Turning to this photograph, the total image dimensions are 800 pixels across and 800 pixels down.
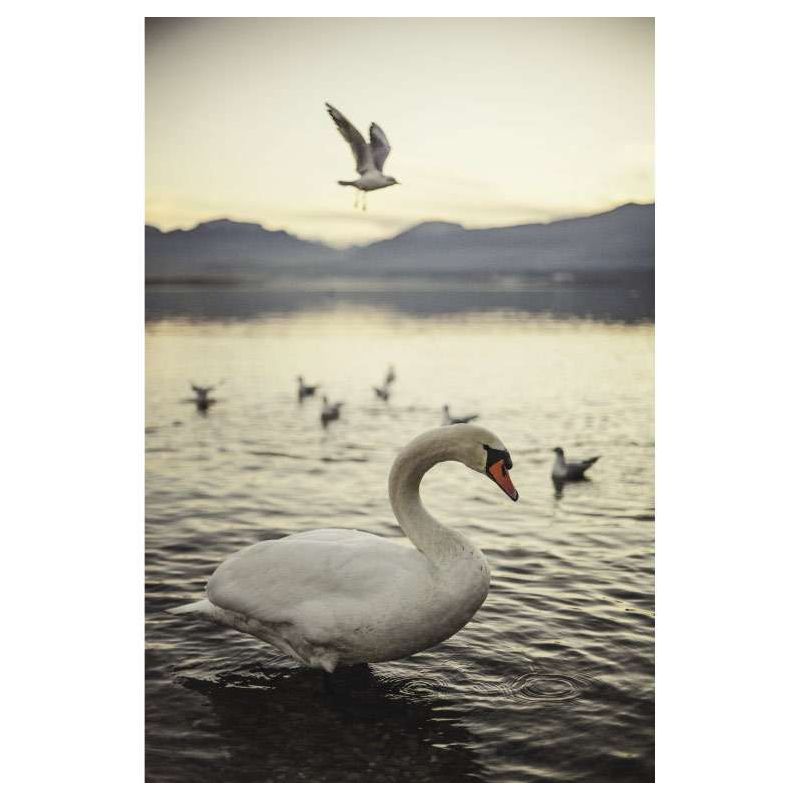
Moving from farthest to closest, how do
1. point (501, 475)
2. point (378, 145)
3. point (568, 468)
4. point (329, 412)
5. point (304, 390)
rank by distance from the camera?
point (329, 412) → point (304, 390) → point (568, 468) → point (378, 145) → point (501, 475)

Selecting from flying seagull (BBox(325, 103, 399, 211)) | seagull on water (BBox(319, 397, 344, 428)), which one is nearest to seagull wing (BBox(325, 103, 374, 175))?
flying seagull (BBox(325, 103, 399, 211))

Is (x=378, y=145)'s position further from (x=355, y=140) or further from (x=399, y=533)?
(x=399, y=533)

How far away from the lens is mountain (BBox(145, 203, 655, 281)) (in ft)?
20.6

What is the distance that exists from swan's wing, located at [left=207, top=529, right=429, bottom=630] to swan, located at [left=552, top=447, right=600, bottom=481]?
9.77 ft

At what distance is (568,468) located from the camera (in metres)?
7.91

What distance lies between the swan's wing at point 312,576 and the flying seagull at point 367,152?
2.20 metres

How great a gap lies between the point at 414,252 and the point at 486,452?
2159 mm

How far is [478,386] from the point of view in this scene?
29.8 ft

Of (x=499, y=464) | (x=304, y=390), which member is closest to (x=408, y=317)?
(x=304, y=390)

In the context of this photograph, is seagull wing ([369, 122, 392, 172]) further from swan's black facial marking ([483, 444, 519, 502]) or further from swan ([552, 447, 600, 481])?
swan ([552, 447, 600, 481])

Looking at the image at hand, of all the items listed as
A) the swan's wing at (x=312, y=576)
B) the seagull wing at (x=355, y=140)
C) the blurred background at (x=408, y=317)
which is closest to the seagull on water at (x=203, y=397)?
the blurred background at (x=408, y=317)

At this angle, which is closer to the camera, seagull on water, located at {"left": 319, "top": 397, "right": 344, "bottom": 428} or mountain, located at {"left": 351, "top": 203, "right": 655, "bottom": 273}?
mountain, located at {"left": 351, "top": 203, "right": 655, "bottom": 273}

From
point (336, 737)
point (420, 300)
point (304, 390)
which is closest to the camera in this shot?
point (336, 737)

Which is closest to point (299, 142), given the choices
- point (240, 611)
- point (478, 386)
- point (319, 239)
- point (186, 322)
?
point (319, 239)
